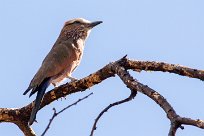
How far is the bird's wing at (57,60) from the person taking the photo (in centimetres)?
525

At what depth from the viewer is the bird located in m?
5.00

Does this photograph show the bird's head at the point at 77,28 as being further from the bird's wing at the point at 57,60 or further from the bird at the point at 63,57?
the bird's wing at the point at 57,60

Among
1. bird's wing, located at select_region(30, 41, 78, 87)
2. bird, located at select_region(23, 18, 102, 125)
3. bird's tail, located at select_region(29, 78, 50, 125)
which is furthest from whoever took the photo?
bird's wing, located at select_region(30, 41, 78, 87)

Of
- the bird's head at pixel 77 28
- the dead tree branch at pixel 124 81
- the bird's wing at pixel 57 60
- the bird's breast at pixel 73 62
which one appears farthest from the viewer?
the bird's head at pixel 77 28

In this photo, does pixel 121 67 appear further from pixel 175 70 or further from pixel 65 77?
pixel 65 77

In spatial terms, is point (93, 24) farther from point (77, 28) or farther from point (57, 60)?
point (57, 60)

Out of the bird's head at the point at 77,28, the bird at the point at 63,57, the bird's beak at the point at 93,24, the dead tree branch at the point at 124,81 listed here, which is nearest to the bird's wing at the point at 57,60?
the bird at the point at 63,57

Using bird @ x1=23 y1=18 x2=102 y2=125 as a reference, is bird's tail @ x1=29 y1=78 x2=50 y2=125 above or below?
below

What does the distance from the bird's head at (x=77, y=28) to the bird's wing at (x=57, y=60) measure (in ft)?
0.76

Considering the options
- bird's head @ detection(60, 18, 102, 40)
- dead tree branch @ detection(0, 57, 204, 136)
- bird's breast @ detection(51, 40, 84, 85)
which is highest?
bird's head @ detection(60, 18, 102, 40)

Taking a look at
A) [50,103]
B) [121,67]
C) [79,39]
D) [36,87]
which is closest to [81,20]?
[79,39]

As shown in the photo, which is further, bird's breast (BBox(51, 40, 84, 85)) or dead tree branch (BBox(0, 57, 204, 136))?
bird's breast (BBox(51, 40, 84, 85))

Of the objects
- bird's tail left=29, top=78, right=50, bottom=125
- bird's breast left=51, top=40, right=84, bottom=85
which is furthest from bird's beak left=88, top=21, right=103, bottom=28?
bird's tail left=29, top=78, right=50, bottom=125

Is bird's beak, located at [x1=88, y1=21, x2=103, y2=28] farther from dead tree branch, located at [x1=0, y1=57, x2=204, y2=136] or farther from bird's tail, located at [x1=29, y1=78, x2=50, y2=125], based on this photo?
dead tree branch, located at [x1=0, y1=57, x2=204, y2=136]
